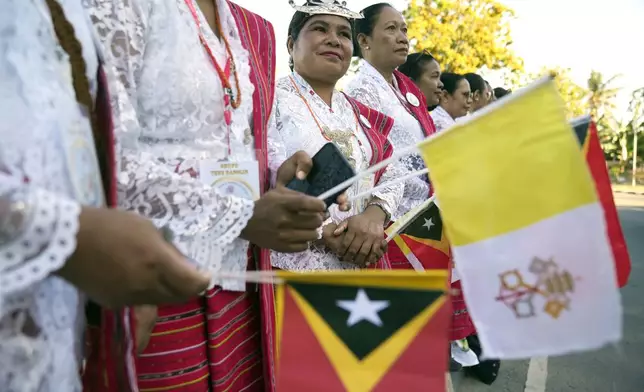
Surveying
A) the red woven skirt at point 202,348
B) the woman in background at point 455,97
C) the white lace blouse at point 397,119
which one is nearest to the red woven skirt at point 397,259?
the white lace blouse at point 397,119

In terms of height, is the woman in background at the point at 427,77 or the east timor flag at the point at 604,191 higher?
the east timor flag at the point at 604,191

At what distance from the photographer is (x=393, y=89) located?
3.10 m

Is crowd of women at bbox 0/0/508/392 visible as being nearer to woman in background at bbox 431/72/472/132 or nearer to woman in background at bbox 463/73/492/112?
woman in background at bbox 431/72/472/132

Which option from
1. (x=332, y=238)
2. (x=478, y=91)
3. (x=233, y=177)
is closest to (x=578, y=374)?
(x=332, y=238)

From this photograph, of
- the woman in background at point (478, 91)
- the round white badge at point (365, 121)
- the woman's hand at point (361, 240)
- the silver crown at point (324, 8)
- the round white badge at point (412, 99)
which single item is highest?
the silver crown at point (324, 8)

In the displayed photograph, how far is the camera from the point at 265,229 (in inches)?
46.2

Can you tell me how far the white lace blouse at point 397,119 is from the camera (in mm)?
2797

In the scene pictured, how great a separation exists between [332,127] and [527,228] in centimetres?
124

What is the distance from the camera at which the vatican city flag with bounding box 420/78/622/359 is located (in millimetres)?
863

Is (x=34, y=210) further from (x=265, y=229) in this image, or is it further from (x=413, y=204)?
(x=413, y=204)

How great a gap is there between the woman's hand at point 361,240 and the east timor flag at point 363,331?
1020 millimetres

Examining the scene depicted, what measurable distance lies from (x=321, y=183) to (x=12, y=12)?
0.73 metres

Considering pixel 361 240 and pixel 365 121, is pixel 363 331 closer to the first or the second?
pixel 361 240

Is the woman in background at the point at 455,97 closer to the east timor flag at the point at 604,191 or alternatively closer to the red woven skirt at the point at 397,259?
the red woven skirt at the point at 397,259
